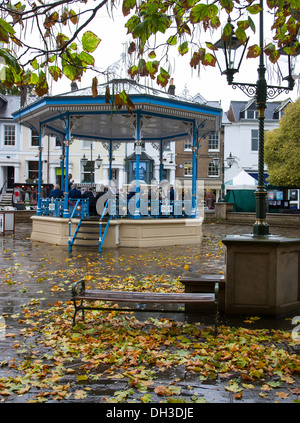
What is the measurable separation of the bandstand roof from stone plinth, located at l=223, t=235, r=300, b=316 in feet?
22.8

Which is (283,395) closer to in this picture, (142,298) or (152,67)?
(142,298)

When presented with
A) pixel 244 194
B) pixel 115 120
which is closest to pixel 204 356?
pixel 115 120

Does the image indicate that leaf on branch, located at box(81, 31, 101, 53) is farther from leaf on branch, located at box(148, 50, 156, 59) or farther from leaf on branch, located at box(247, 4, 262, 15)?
leaf on branch, located at box(247, 4, 262, 15)

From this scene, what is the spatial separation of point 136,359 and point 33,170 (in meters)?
34.8

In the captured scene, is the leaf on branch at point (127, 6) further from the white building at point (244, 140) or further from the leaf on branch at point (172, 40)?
the white building at point (244, 140)

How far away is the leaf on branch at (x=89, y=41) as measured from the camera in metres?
3.83

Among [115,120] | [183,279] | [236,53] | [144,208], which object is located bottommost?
[183,279]

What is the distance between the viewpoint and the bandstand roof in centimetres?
1371

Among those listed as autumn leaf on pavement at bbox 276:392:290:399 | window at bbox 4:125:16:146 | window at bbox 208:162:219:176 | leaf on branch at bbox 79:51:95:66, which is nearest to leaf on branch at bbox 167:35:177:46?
leaf on branch at bbox 79:51:95:66

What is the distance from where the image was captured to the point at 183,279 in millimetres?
5820

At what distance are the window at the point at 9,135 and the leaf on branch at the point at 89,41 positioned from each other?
35.1 m

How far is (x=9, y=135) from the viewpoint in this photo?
36656 mm

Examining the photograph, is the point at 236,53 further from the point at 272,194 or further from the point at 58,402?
the point at 272,194

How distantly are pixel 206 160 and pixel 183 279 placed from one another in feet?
124
